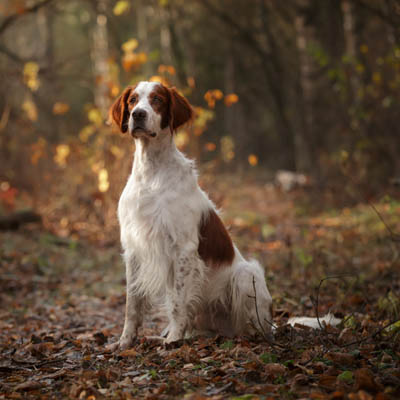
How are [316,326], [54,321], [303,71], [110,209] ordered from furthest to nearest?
[303,71] → [110,209] → [54,321] → [316,326]

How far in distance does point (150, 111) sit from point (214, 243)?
1068mm

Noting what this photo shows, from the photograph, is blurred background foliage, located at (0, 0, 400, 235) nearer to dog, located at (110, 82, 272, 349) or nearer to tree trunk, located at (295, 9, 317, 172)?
tree trunk, located at (295, 9, 317, 172)

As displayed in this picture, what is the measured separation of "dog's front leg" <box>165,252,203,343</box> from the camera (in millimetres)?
3625

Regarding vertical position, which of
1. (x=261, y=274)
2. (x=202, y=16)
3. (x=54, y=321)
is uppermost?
(x=202, y=16)

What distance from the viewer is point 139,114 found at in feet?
11.9

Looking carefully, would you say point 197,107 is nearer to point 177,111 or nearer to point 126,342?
point 177,111

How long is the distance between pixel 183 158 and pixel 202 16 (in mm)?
17453

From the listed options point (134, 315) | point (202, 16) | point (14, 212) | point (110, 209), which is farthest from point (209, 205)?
point (202, 16)

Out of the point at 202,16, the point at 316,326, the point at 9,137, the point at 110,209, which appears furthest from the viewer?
the point at 202,16

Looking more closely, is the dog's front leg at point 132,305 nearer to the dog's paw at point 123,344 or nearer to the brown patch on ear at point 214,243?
the dog's paw at point 123,344

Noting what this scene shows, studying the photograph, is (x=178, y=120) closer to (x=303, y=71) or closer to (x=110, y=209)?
(x=110, y=209)

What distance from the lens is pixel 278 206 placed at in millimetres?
11742

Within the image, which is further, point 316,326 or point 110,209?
point 110,209

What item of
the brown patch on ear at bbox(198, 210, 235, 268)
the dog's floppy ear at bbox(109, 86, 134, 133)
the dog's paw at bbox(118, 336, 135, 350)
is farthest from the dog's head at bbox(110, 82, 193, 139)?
the dog's paw at bbox(118, 336, 135, 350)
